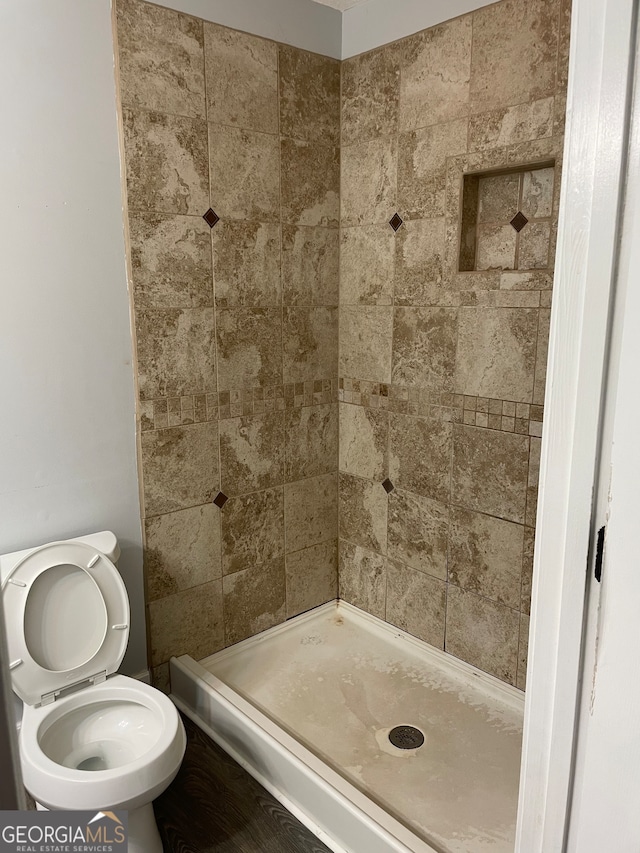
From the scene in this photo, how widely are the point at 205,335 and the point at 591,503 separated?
179cm

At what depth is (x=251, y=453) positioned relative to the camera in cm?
257

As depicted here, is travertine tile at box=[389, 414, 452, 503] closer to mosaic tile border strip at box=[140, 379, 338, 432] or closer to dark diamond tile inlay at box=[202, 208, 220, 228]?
mosaic tile border strip at box=[140, 379, 338, 432]

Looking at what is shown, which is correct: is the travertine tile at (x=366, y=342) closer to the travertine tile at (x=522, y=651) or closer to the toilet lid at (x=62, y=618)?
the travertine tile at (x=522, y=651)

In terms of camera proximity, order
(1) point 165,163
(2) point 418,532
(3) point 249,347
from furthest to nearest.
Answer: (2) point 418,532 → (3) point 249,347 → (1) point 165,163

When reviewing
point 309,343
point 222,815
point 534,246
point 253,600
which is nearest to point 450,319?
point 534,246

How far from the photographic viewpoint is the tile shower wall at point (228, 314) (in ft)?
7.14

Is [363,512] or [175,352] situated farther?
[363,512]

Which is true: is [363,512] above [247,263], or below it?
below

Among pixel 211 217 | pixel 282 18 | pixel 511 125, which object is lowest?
pixel 211 217

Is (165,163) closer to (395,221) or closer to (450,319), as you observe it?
(395,221)

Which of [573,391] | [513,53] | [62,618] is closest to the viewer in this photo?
[573,391]

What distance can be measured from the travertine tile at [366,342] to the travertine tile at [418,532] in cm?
51

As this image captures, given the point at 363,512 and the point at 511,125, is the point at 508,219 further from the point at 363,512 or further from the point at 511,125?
the point at 363,512

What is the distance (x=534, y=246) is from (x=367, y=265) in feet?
2.36
